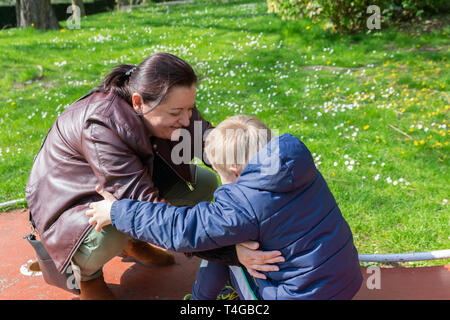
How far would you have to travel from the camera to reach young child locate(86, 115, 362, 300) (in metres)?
1.87

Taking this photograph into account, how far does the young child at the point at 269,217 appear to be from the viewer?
1874 millimetres

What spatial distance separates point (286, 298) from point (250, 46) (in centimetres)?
665

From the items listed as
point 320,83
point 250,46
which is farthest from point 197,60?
point 320,83

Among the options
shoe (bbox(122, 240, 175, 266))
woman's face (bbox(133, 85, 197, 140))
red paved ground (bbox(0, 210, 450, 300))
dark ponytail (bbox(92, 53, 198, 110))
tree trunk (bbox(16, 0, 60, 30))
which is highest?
tree trunk (bbox(16, 0, 60, 30))

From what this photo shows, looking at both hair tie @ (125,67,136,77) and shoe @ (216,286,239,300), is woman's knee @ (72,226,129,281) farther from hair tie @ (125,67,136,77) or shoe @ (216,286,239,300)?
hair tie @ (125,67,136,77)

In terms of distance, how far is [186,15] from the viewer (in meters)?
11.8

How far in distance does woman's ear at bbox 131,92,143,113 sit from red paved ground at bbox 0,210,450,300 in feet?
3.87

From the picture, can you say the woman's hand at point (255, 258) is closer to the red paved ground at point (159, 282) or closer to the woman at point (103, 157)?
the woman at point (103, 157)

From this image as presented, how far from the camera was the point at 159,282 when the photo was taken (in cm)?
301

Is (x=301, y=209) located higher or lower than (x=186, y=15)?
lower

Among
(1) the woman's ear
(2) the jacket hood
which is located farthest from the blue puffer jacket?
(1) the woman's ear

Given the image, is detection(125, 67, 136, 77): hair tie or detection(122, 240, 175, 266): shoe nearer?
detection(125, 67, 136, 77): hair tie

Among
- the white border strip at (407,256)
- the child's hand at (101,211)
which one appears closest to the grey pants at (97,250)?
the child's hand at (101,211)
